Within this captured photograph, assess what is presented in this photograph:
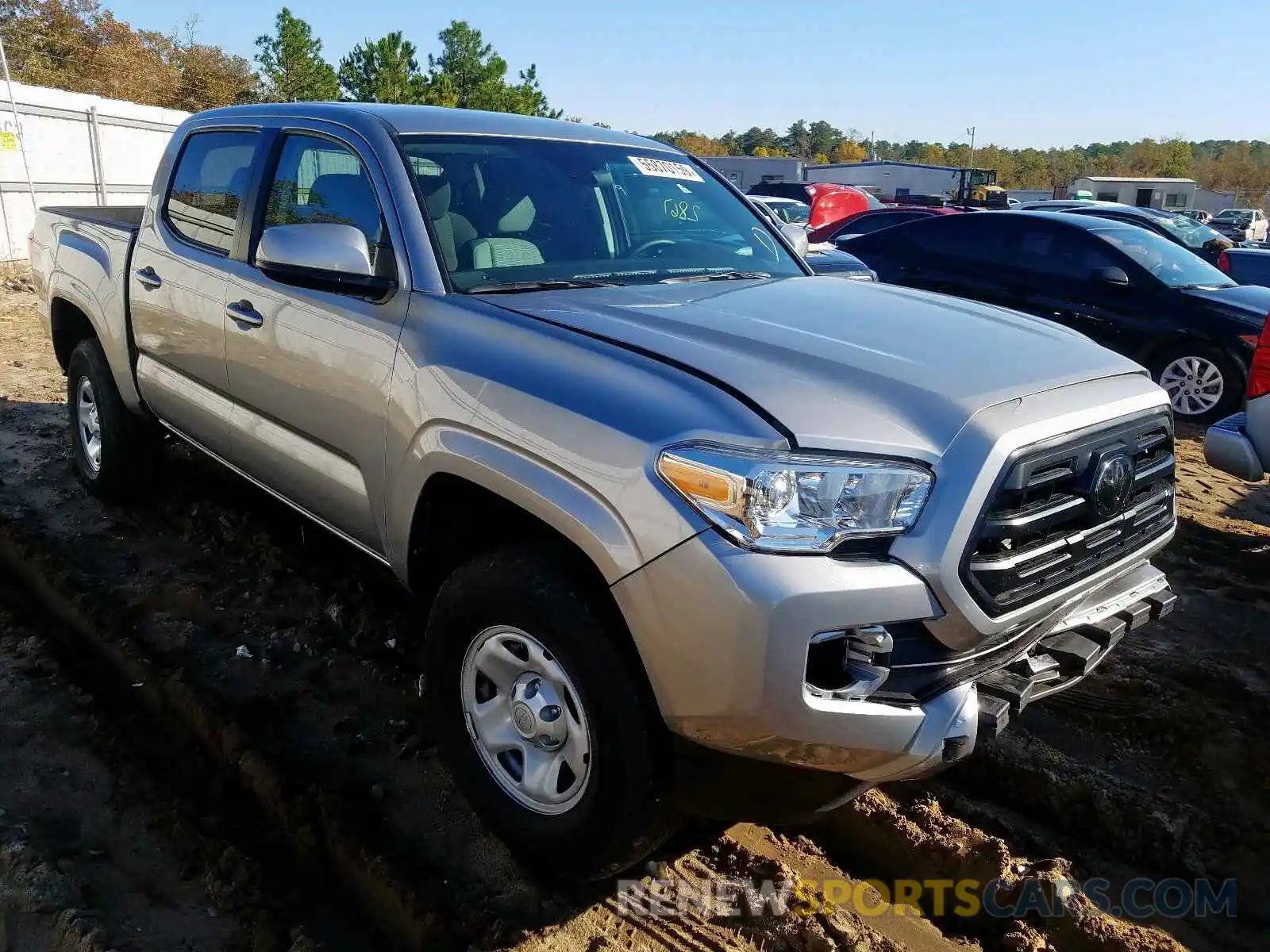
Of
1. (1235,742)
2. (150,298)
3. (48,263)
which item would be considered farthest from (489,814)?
(48,263)

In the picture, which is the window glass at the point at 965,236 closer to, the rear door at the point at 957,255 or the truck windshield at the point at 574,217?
the rear door at the point at 957,255

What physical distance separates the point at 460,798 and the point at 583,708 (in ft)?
2.86

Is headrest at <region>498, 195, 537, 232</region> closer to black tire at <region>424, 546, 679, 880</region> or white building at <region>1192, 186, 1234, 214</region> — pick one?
black tire at <region>424, 546, 679, 880</region>

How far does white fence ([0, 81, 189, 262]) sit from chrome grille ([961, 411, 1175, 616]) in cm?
1302

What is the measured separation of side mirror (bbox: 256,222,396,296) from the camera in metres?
2.78

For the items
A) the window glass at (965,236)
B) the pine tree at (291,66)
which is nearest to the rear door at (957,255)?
the window glass at (965,236)

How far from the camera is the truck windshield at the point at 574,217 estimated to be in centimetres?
300

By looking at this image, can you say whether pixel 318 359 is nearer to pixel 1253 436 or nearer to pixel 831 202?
pixel 1253 436

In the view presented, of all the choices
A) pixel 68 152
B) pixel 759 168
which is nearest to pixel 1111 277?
pixel 68 152

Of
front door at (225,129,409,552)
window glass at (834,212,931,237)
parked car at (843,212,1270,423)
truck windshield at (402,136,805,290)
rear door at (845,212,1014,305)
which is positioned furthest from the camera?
window glass at (834,212,931,237)

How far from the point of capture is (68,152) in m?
16.0

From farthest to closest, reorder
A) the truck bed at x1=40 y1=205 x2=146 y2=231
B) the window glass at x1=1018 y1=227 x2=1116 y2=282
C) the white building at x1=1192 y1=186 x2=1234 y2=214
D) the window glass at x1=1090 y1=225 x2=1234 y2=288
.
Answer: the white building at x1=1192 y1=186 x2=1234 y2=214 → the window glass at x1=1018 y1=227 x2=1116 y2=282 → the window glass at x1=1090 y1=225 x2=1234 y2=288 → the truck bed at x1=40 y1=205 x2=146 y2=231

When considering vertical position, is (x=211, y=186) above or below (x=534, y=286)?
above

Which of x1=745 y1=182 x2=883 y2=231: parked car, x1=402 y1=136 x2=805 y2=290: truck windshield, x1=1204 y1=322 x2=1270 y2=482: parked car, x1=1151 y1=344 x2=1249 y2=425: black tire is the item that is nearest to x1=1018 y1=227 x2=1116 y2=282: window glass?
x1=1151 y1=344 x2=1249 y2=425: black tire
